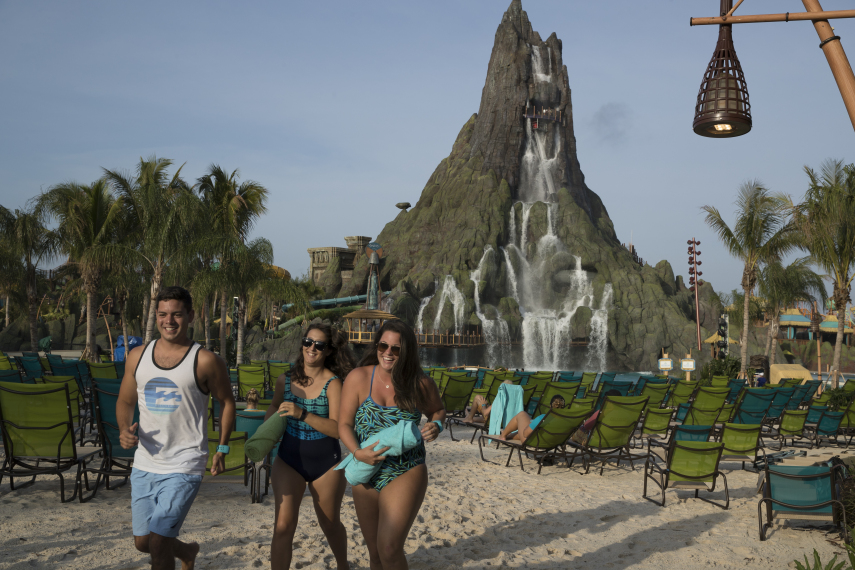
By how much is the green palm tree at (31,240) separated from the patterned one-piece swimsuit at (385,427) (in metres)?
22.6

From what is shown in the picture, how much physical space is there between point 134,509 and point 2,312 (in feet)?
174

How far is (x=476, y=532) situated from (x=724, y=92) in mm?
3676

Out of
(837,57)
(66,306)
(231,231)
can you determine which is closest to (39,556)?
(837,57)

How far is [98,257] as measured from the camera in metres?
19.1

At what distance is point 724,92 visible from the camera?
3.55 metres

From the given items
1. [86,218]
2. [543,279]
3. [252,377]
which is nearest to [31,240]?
[86,218]

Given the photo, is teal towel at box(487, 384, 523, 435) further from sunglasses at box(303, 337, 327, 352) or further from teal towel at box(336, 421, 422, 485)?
teal towel at box(336, 421, 422, 485)

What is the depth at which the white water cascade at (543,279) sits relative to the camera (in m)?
44.8

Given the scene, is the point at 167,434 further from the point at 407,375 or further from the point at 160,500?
the point at 407,375

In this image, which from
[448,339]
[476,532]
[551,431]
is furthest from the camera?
[448,339]

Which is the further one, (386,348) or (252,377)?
(252,377)

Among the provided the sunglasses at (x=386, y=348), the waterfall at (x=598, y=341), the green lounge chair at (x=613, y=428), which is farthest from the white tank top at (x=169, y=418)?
the waterfall at (x=598, y=341)

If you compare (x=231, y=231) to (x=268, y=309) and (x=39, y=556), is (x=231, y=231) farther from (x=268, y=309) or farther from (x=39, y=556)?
(x=268, y=309)

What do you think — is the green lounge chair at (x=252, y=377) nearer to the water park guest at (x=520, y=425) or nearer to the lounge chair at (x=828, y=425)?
the water park guest at (x=520, y=425)
